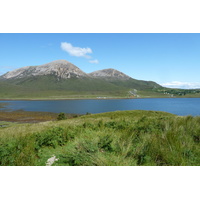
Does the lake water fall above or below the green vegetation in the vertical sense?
above

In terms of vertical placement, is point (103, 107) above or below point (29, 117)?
above

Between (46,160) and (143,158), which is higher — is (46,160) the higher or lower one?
the lower one

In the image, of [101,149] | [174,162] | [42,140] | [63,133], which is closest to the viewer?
[174,162]

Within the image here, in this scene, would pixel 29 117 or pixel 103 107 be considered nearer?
pixel 29 117

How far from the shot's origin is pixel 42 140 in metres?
6.42

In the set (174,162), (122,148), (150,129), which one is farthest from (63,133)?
(174,162)

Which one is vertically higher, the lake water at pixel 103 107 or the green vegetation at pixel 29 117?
the lake water at pixel 103 107

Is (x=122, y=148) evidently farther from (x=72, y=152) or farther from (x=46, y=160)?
(x=46, y=160)

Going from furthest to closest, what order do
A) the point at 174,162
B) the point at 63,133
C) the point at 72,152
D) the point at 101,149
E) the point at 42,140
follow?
the point at 63,133, the point at 42,140, the point at 101,149, the point at 72,152, the point at 174,162

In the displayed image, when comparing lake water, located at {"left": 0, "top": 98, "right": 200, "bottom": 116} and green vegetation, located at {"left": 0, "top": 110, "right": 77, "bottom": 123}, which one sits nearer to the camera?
green vegetation, located at {"left": 0, "top": 110, "right": 77, "bottom": 123}

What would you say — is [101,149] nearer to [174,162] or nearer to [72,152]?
[72,152]

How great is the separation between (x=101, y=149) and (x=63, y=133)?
109 inches

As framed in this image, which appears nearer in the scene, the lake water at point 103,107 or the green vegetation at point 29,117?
the green vegetation at point 29,117

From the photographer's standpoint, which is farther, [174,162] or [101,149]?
[101,149]
